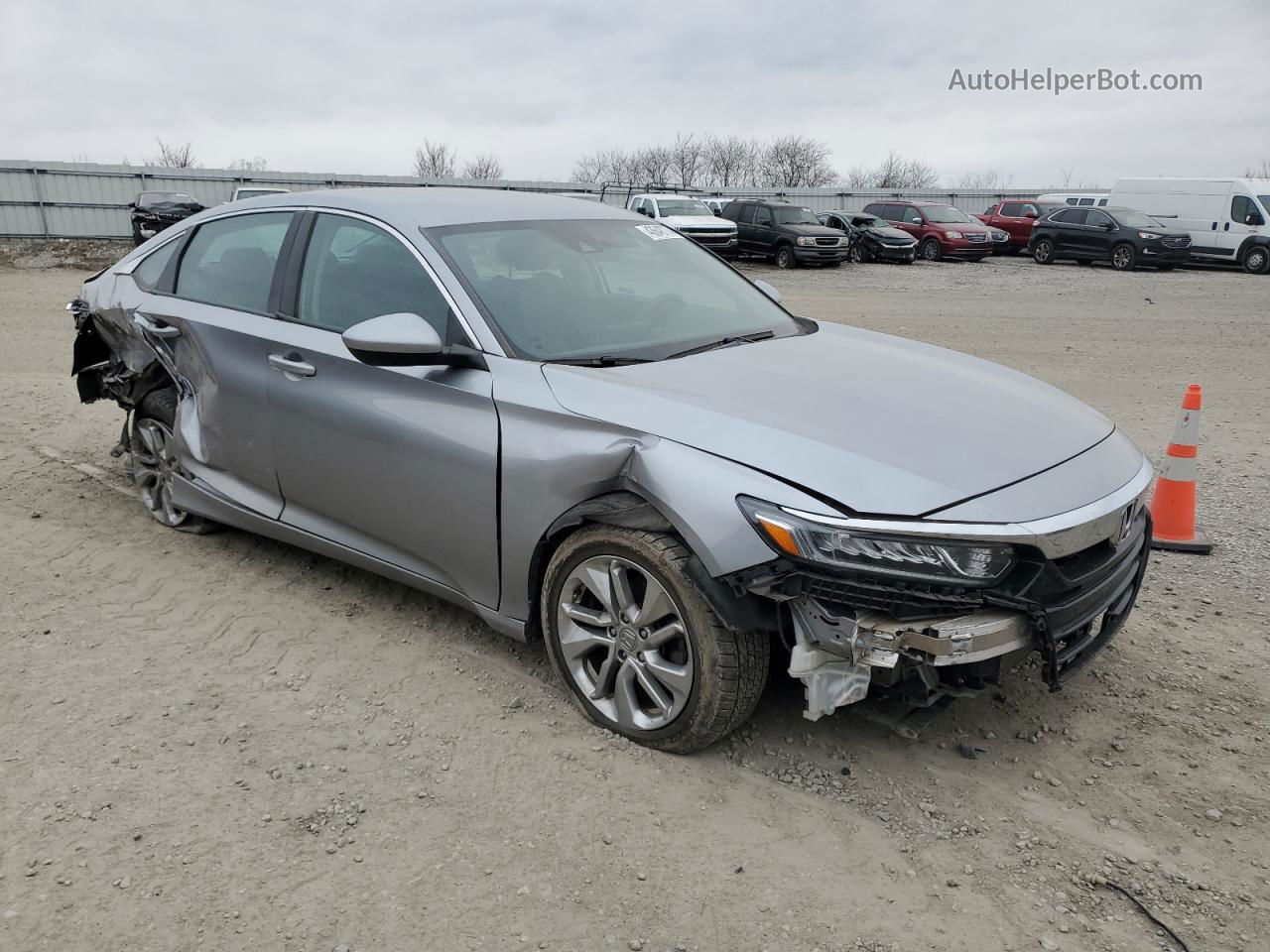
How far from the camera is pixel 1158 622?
4293mm

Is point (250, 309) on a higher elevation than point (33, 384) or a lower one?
higher

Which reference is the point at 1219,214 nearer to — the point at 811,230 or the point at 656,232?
the point at 811,230

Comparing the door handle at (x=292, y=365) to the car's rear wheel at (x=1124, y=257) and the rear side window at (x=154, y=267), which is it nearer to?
the rear side window at (x=154, y=267)

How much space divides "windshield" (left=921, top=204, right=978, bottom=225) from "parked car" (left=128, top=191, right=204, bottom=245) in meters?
18.8

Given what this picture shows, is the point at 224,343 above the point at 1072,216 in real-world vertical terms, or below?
below

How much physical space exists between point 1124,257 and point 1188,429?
22250mm

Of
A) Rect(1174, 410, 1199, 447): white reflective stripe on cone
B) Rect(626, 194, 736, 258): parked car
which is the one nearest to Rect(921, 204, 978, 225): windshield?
Rect(626, 194, 736, 258): parked car

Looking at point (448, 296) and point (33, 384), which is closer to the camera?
point (448, 296)

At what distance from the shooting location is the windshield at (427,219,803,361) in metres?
3.67

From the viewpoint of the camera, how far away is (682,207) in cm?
2527

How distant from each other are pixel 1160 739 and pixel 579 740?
1930mm

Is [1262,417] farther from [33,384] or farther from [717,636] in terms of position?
[33,384]

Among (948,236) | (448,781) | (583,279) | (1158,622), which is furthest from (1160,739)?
(948,236)

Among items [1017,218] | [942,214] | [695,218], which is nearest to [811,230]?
[695,218]
